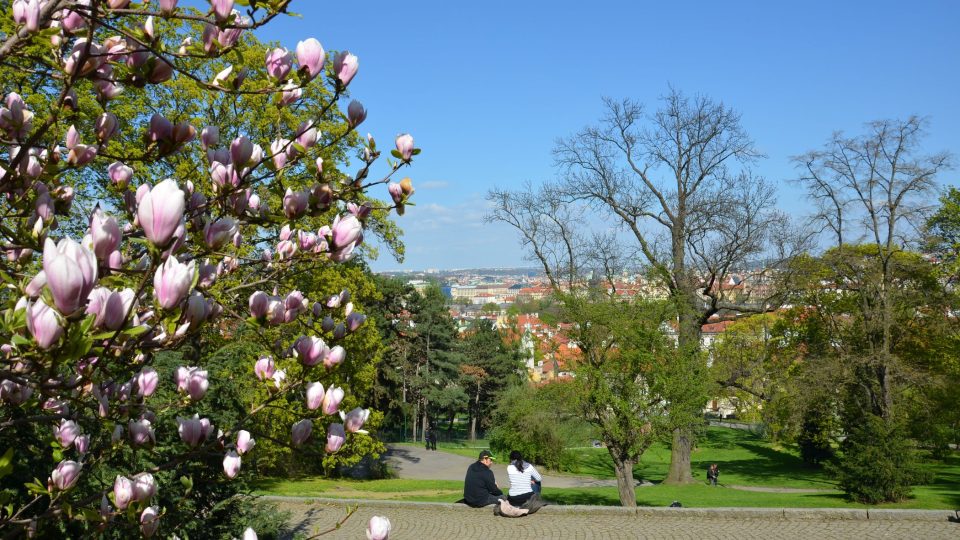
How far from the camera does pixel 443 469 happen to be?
89.8 feet

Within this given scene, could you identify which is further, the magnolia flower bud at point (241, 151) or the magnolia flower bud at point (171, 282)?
the magnolia flower bud at point (241, 151)

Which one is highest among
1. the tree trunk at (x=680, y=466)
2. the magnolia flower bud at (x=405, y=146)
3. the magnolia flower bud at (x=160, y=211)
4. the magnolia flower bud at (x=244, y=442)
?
the magnolia flower bud at (x=405, y=146)

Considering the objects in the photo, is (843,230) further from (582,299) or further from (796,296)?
(582,299)

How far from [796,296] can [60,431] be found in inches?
914

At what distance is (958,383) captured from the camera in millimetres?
20234

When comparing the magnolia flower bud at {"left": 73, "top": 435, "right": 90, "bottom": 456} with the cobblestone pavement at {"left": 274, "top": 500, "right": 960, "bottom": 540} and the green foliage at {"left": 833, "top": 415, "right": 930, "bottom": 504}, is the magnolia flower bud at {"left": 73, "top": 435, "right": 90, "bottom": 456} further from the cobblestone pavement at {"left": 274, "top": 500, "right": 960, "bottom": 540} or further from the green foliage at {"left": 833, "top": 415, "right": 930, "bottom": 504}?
the green foliage at {"left": 833, "top": 415, "right": 930, "bottom": 504}

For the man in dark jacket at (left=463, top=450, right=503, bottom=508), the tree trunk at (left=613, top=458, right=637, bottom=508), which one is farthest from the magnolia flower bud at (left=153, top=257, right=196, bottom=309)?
the tree trunk at (left=613, top=458, right=637, bottom=508)

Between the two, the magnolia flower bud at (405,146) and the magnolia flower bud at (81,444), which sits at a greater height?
the magnolia flower bud at (405,146)

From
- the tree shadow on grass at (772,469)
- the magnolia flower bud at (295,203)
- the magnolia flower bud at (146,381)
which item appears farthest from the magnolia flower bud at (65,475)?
the tree shadow on grass at (772,469)

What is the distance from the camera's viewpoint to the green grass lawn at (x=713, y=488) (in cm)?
1504

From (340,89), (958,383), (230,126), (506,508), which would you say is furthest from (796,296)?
(340,89)

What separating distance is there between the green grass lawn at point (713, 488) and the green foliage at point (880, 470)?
0.28 m

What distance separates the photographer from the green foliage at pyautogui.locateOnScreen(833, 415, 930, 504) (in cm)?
1353

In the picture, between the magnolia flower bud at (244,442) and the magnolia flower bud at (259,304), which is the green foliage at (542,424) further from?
the magnolia flower bud at (259,304)
